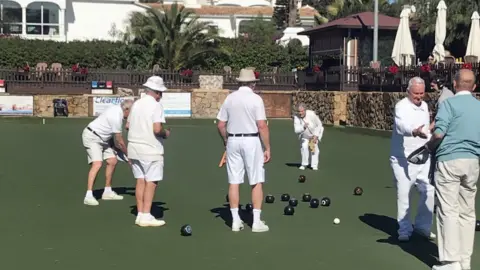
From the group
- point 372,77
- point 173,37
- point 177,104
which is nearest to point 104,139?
point 372,77

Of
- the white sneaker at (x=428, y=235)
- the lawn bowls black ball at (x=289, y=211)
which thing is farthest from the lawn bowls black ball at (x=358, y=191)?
the white sneaker at (x=428, y=235)

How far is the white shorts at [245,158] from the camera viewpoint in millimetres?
8742

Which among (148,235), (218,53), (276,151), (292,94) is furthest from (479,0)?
(148,235)

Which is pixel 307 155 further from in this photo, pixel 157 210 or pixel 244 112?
pixel 244 112

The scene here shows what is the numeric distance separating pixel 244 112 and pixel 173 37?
37049mm

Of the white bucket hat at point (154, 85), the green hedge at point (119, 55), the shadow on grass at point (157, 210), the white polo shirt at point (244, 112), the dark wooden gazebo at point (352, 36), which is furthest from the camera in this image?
the green hedge at point (119, 55)

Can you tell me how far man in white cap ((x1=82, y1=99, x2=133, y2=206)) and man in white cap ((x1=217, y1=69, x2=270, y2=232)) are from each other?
2.32 meters

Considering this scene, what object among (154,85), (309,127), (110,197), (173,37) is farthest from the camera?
(173,37)

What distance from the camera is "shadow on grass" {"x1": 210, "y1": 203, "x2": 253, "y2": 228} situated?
31.6 feet

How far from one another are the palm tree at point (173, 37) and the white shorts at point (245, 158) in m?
36.3

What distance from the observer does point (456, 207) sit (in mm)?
6906

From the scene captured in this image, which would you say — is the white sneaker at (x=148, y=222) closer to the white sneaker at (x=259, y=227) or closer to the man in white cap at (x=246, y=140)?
the man in white cap at (x=246, y=140)

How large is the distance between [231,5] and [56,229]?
59.8 meters

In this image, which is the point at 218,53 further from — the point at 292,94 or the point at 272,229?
the point at 272,229
